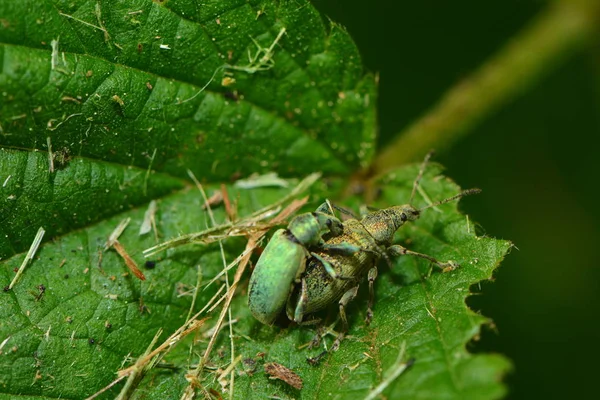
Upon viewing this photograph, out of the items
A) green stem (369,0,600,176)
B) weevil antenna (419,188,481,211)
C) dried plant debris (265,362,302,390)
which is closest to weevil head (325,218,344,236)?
weevil antenna (419,188,481,211)

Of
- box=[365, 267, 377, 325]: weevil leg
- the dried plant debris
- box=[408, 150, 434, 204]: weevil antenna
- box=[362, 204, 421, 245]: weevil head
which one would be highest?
box=[408, 150, 434, 204]: weevil antenna

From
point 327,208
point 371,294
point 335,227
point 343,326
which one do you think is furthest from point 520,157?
point 343,326

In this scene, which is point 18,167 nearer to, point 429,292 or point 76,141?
point 76,141

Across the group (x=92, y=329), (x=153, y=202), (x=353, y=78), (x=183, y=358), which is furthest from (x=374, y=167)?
(x=92, y=329)

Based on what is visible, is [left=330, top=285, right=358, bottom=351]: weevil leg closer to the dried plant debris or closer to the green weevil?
the green weevil

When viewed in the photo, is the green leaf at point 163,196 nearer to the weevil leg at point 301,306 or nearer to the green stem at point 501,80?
the weevil leg at point 301,306
